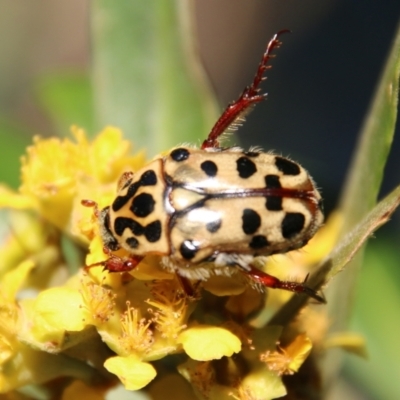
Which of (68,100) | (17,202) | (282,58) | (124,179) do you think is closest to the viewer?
(124,179)

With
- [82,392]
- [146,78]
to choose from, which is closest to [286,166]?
[82,392]

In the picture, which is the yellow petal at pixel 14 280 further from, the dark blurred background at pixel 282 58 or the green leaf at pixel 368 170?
the dark blurred background at pixel 282 58

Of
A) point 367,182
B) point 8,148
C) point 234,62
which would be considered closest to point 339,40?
point 234,62

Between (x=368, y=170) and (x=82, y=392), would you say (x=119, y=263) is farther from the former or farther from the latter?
(x=368, y=170)

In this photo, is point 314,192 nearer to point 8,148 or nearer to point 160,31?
point 160,31

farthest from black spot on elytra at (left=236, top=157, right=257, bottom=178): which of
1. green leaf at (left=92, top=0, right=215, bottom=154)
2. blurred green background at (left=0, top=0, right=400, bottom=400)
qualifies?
blurred green background at (left=0, top=0, right=400, bottom=400)

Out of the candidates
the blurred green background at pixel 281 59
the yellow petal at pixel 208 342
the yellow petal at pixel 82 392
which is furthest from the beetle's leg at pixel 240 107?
the blurred green background at pixel 281 59
